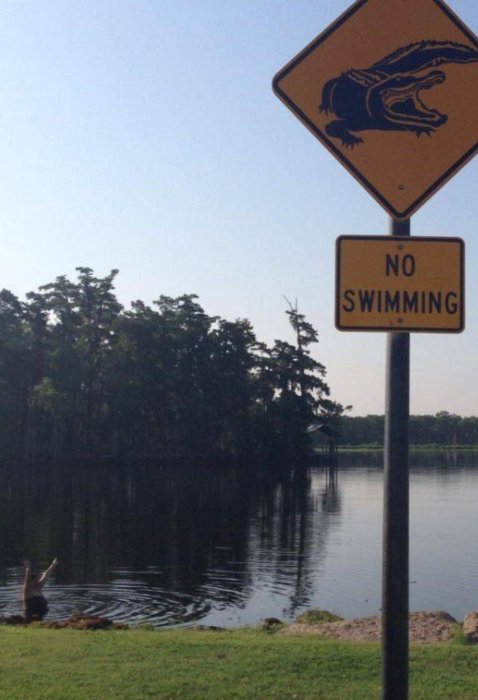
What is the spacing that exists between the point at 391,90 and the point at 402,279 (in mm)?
822

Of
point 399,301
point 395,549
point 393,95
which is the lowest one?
point 395,549

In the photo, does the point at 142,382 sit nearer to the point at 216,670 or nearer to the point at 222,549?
the point at 222,549

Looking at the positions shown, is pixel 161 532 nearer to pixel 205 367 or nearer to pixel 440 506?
pixel 440 506

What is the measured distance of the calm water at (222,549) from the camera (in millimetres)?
22125

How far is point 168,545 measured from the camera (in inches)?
1281

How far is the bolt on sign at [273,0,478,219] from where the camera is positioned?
12.8 ft

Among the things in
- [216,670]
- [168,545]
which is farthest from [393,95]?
[168,545]

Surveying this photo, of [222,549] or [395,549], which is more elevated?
[395,549]

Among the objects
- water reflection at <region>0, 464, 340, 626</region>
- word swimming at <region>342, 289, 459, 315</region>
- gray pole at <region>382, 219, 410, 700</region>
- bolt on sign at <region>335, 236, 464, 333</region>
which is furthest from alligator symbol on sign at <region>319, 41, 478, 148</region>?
water reflection at <region>0, 464, 340, 626</region>

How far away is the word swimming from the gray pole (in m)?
0.25

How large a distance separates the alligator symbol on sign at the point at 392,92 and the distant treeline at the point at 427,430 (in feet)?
479

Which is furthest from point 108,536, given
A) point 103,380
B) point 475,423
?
point 475,423

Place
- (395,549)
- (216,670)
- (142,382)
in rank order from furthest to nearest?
(142,382), (216,670), (395,549)

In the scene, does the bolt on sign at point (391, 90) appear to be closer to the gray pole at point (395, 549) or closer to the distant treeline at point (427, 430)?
the gray pole at point (395, 549)
